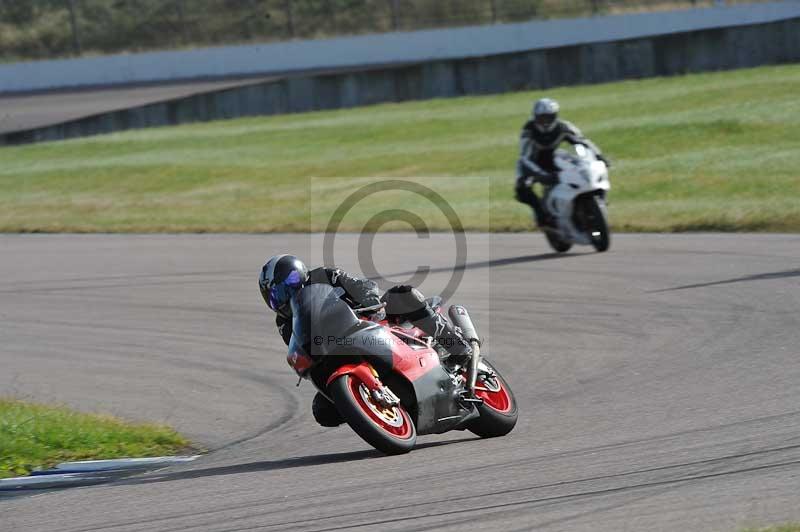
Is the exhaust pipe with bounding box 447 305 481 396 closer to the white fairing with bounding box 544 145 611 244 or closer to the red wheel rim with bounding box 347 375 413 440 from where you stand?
the red wheel rim with bounding box 347 375 413 440

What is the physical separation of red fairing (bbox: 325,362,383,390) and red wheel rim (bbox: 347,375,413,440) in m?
0.03

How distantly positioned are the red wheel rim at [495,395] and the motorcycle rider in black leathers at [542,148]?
7.29m

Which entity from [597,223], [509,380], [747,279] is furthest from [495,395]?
[597,223]

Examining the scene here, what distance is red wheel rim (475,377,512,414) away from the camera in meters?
7.23

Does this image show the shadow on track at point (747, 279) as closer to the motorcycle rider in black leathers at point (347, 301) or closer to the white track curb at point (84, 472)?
the motorcycle rider in black leathers at point (347, 301)

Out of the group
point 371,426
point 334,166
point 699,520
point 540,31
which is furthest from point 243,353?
point 540,31

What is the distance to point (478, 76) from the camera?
30.0 m

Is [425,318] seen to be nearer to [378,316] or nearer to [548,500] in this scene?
[378,316]

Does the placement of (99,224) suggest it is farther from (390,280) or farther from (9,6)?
(9,6)

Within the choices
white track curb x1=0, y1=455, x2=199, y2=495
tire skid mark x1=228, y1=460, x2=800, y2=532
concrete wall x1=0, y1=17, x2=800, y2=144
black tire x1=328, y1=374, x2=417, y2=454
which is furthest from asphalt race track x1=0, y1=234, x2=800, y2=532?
concrete wall x1=0, y1=17, x2=800, y2=144

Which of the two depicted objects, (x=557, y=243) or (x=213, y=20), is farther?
(x=213, y=20)

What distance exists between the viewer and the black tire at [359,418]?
630 cm

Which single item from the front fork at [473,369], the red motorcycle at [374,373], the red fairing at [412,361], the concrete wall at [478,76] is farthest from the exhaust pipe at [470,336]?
the concrete wall at [478,76]

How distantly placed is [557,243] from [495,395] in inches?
297
